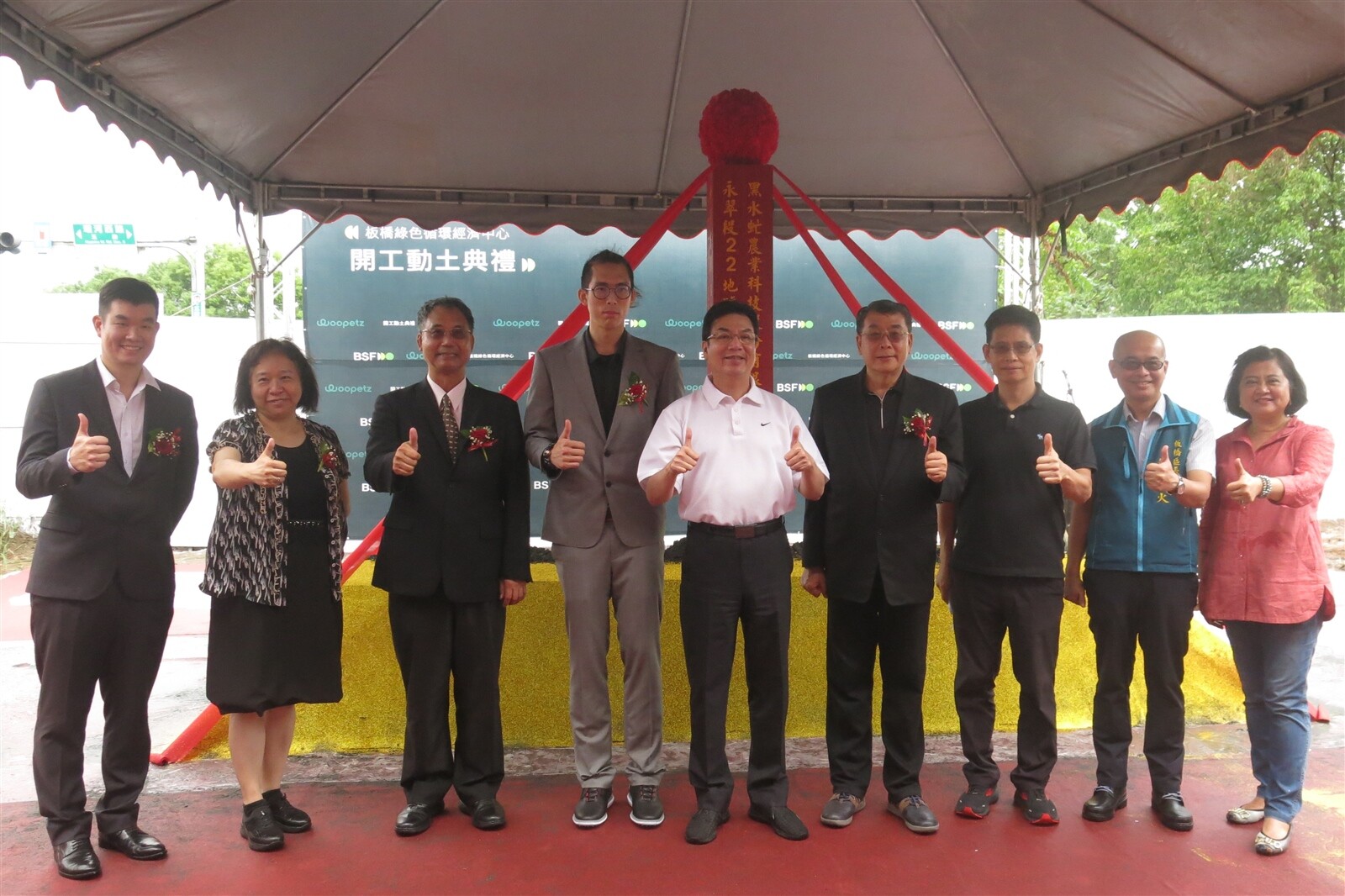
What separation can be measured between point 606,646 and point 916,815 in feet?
3.49

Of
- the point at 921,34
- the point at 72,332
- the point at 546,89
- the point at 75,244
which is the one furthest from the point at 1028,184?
the point at 75,244

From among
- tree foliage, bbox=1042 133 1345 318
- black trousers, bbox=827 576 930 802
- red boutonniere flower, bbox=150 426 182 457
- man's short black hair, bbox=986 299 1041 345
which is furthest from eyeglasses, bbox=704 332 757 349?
tree foliage, bbox=1042 133 1345 318

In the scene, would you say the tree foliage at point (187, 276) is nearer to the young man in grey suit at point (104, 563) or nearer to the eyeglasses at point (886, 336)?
the young man in grey suit at point (104, 563)

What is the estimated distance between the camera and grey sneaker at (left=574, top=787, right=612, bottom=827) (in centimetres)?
270

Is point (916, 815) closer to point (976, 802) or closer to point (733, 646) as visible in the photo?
point (976, 802)

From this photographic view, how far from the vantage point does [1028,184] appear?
189 inches

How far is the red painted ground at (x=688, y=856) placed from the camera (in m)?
2.35

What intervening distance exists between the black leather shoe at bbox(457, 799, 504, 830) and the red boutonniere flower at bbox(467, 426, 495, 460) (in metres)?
1.07

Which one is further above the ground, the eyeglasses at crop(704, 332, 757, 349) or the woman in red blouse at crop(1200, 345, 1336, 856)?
the eyeglasses at crop(704, 332, 757, 349)

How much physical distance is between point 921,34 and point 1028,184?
4.67 feet

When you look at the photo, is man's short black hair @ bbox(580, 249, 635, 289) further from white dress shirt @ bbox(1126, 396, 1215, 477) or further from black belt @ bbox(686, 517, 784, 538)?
white dress shirt @ bbox(1126, 396, 1215, 477)

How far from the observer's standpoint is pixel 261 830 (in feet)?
8.39

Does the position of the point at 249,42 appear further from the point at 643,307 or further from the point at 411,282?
the point at 643,307

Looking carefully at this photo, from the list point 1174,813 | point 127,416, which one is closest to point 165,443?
point 127,416
